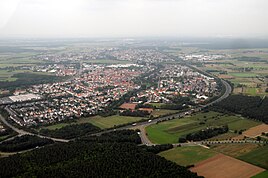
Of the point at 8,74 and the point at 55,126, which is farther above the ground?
the point at 8,74

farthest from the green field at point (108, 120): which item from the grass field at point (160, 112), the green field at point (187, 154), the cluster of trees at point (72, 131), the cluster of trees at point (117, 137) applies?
the green field at point (187, 154)

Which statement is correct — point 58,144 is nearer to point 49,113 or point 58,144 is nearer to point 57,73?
point 49,113

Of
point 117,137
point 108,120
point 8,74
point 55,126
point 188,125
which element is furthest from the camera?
point 8,74

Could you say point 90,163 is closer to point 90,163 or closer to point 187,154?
point 90,163

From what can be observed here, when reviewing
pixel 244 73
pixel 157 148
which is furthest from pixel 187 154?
pixel 244 73

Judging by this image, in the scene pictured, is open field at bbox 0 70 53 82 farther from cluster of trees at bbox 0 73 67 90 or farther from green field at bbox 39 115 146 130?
green field at bbox 39 115 146 130
